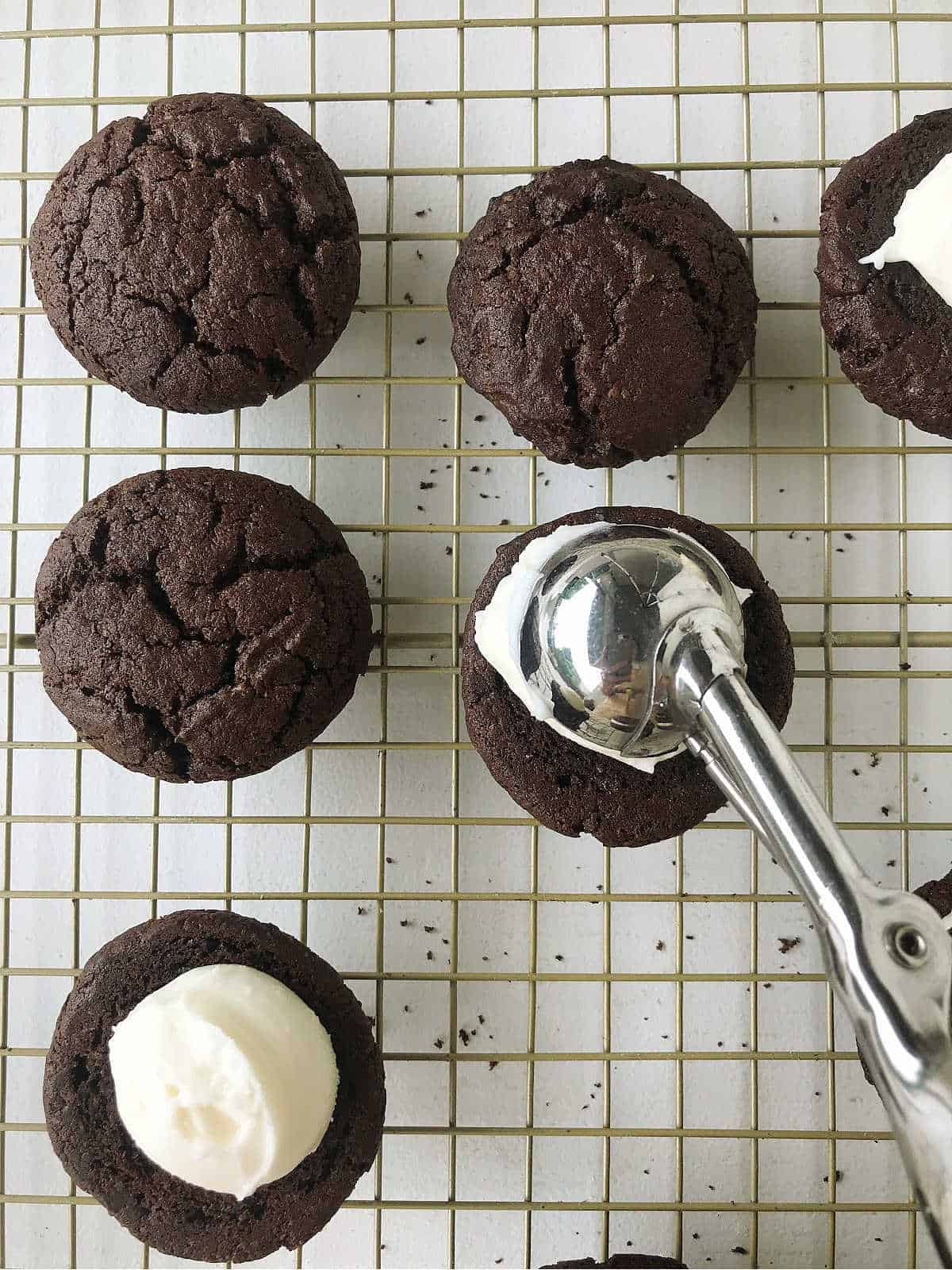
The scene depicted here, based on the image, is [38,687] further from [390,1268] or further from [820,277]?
[820,277]

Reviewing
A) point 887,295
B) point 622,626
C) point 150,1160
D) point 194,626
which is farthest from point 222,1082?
point 887,295

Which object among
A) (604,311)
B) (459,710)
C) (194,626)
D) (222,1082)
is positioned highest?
(604,311)

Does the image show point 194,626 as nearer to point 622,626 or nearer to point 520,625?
point 520,625

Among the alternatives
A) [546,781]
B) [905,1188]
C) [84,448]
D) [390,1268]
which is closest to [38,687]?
[84,448]

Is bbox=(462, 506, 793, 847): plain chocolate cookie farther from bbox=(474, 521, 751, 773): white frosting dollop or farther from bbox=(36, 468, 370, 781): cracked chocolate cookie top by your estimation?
bbox=(36, 468, 370, 781): cracked chocolate cookie top

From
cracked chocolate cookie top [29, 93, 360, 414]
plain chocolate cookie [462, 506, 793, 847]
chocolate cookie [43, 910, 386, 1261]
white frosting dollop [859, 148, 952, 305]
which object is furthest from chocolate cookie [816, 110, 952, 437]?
chocolate cookie [43, 910, 386, 1261]

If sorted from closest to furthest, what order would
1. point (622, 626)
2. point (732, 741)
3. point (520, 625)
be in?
point (732, 741) → point (622, 626) → point (520, 625)
